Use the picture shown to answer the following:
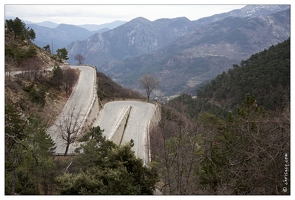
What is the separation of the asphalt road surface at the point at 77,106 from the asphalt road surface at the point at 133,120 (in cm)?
166

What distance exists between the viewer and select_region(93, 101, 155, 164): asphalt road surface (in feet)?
64.4

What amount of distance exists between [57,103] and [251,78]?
3046 centimetres

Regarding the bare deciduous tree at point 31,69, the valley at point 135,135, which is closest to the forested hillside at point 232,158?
the valley at point 135,135

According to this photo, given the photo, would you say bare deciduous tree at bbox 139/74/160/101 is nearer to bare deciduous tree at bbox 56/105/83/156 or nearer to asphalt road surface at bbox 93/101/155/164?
asphalt road surface at bbox 93/101/155/164

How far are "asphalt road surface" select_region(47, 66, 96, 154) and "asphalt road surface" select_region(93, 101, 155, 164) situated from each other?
1657 mm

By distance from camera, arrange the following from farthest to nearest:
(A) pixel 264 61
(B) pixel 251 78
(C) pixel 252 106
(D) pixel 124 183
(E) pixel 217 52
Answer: (E) pixel 217 52 < (A) pixel 264 61 < (B) pixel 251 78 < (C) pixel 252 106 < (D) pixel 124 183

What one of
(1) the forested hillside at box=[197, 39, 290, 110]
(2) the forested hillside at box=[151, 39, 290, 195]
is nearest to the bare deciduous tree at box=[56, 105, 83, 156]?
(2) the forested hillside at box=[151, 39, 290, 195]

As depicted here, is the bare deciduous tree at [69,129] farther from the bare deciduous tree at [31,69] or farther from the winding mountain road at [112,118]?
the bare deciduous tree at [31,69]

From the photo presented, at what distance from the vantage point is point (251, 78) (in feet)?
139

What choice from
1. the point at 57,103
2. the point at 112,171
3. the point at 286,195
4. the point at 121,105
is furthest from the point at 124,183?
the point at 121,105

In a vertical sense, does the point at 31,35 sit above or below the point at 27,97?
above

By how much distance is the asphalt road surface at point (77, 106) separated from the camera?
17.2m

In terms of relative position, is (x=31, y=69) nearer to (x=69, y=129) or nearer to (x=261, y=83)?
(x=69, y=129)

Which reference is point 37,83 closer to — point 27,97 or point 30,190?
point 27,97
